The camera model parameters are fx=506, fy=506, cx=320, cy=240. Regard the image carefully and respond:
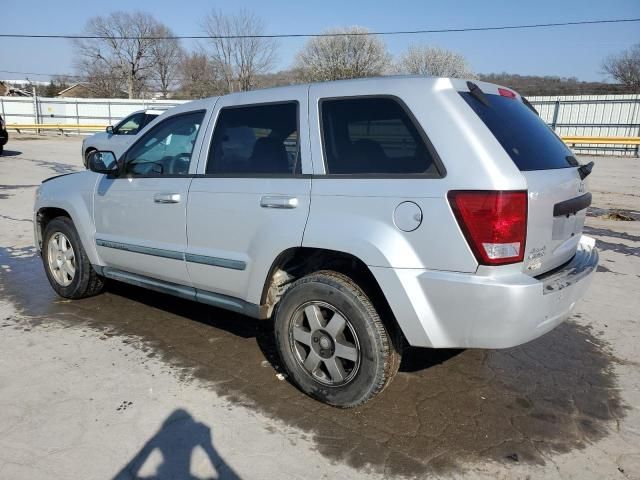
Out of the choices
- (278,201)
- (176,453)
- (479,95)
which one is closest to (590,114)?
(479,95)

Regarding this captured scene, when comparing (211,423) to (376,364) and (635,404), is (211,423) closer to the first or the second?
(376,364)

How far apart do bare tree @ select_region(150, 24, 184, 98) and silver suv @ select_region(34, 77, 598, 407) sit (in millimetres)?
68588

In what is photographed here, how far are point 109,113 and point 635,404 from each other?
35370 mm

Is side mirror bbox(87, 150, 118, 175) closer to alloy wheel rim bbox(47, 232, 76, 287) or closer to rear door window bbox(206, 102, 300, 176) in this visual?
alloy wheel rim bbox(47, 232, 76, 287)

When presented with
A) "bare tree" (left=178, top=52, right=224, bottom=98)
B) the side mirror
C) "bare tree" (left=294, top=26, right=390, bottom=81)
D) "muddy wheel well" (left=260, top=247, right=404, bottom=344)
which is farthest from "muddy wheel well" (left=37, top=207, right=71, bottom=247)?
"bare tree" (left=178, top=52, right=224, bottom=98)

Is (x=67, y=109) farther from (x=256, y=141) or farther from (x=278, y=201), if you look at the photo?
(x=278, y=201)

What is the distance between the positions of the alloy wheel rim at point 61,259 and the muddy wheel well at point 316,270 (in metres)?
2.41

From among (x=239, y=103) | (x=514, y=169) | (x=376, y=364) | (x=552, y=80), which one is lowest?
(x=376, y=364)

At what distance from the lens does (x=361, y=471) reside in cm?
253

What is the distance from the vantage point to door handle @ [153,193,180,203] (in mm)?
3699

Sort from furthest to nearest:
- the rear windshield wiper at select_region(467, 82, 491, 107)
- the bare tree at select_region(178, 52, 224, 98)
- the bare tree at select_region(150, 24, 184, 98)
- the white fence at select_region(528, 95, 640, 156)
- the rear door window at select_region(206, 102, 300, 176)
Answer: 1. the bare tree at select_region(150, 24, 184, 98)
2. the bare tree at select_region(178, 52, 224, 98)
3. the white fence at select_region(528, 95, 640, 156)
4. the rear door window at select_region(206, 102, 300, 176)
5. the rear windshield wiper at select_region(467, 82, 491, 107)

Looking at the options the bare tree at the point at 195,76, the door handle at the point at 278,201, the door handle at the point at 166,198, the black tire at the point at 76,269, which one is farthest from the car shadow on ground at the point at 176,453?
the bare tree at the point at 195,76

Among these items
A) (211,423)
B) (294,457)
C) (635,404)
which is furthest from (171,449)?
(635,404)

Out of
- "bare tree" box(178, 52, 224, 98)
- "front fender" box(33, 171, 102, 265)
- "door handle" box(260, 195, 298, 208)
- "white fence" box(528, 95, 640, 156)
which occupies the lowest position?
"front fender" box(33, 171, 102, 265)
